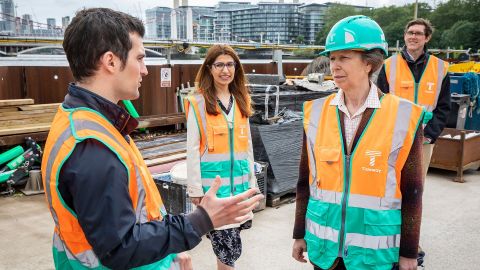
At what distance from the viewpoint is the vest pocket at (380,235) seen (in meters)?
2.12

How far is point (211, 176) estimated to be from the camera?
3512 millimetres

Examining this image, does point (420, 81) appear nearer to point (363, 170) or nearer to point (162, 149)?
point (363, 170)

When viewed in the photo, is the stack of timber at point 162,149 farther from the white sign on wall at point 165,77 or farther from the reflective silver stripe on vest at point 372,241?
the reflective silver stripe on vest at point 372,241

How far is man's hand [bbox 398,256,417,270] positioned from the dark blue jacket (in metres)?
1.26

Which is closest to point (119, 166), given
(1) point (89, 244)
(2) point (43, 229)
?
(1) point (89, 244)

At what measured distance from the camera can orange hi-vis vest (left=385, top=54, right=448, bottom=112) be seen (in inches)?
179

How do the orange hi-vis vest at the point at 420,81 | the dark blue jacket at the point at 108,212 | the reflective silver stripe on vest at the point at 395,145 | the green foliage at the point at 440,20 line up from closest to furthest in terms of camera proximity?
the dark blue jacket at the point at 108,212
the reflective silver stripe on vest at the point at 395,145
the orange hi-vis vest at the point at 420,81
the green foliage at the point at 440,20

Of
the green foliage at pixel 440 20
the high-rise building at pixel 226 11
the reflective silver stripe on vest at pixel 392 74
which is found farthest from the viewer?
the high-rise building at pixel 226 11

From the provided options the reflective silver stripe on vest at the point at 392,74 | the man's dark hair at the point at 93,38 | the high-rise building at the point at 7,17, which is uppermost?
the high-rise building at the point at 7,17

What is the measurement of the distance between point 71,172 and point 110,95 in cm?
36

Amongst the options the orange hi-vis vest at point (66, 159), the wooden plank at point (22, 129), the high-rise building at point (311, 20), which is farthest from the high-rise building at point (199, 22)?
the orange hi-vis vest at point (66, 159)

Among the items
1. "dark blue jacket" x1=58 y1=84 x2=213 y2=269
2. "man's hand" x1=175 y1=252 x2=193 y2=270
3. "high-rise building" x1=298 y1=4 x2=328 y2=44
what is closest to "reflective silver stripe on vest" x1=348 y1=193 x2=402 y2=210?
"man's hand" x1=175 y1=252 x2=193 y2=270

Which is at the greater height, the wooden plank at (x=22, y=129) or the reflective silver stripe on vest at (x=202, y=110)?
the reflective silver stripe on vest at (x=202, y=110)

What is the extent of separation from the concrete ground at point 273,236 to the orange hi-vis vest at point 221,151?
1.21 metres
